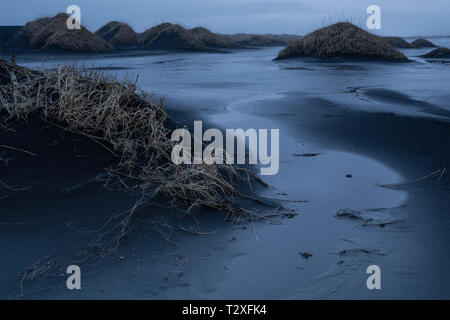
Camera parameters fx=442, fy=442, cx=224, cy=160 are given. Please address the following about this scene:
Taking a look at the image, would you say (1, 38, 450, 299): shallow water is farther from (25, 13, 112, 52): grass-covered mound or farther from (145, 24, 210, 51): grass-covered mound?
(145, 24, 210, 51): grass-covered mound

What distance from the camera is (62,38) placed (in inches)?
769

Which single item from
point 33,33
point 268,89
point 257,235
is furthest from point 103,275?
point 33,33

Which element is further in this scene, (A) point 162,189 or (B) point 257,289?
(A) point 162,189

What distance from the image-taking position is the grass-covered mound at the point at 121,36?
84.0ft

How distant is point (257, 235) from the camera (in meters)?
2.57

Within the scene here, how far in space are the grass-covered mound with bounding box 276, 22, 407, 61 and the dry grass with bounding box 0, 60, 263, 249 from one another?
12.0m

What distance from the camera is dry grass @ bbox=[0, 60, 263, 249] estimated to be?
2.89 meters

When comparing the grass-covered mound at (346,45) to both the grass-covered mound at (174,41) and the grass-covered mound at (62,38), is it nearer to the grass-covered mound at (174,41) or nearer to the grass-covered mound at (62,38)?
the grass-covered mound at (174,41)

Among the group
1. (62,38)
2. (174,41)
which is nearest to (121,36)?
(174,41)

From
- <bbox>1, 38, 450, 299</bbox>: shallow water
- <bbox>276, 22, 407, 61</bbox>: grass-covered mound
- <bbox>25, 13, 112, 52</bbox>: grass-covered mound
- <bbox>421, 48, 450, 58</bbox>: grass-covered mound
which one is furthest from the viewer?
<bbox>25, 13, 112, 52</bbox>: grass-covered mound

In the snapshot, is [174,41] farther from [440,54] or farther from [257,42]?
[257,42]

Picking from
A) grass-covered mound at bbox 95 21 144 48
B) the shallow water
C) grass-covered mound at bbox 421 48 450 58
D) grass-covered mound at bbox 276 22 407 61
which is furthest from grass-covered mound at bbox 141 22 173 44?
the shallow water
